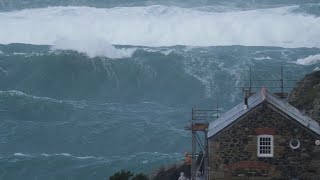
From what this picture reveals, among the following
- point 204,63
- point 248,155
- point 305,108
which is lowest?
point 248,155

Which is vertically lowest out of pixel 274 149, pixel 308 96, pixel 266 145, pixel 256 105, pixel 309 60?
pixel 274 149

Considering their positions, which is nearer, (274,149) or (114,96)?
(274,149)

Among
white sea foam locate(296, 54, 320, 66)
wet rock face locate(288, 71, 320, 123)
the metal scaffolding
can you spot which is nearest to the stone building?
the metal scaffolding

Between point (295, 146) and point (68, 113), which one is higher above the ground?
point (68, 113)

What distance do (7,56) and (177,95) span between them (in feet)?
62.3

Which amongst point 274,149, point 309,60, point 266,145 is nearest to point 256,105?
point 266,145

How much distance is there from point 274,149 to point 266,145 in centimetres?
24

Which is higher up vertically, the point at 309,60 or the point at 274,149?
the point at 309,60

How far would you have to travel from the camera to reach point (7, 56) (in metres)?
78.9

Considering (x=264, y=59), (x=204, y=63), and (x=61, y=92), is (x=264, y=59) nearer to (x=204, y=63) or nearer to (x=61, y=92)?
(x=204, y=63)

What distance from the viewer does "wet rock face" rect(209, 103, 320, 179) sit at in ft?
80.6

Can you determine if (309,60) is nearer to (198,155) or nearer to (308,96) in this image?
(308,96)

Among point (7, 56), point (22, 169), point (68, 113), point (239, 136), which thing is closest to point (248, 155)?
point (239, 136)

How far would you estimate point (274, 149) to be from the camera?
24.6 m
